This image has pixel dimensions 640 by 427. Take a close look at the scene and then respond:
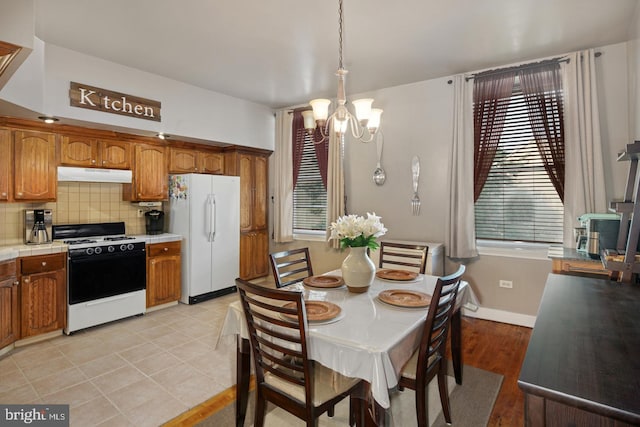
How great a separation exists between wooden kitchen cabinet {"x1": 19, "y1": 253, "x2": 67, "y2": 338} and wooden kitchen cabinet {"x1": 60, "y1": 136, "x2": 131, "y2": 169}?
3.29ft

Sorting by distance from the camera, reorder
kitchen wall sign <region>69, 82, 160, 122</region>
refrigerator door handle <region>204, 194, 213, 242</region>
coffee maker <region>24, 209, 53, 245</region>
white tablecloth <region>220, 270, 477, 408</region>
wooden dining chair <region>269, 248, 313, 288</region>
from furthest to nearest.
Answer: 1. refrigerator door handle <region>204, 194, 213, 242</region>
2. coffee maker <region>24, 209, 53, 245</region>
3. kitchen wall sign <region>69, 82, 160, 122</region>
4. wooden dining chair <region>269, 248, 313, 288</region>
5. white tablecloth <region>220, 270, 477, 408</region>

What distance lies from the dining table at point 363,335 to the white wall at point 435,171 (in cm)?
166

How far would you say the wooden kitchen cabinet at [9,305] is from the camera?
2846mm

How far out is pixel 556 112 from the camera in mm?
3297

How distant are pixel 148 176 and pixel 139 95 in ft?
3.09

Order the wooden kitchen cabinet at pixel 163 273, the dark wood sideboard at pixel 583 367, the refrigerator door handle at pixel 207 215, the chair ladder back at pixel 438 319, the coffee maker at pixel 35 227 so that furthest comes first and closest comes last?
the refrigerator door handle at pixel 207 215 → the wooden kitchen cabinet at pixel 163 273 → the coffee maker at pixel 35 227 → the chair ladder back at pixel 438 319 → the dark wood sideboard at pixel 583 367

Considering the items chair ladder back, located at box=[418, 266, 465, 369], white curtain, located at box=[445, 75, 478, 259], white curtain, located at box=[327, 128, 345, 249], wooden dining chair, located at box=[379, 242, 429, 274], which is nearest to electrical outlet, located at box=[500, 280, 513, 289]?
white curtain, located at box=[445, 75, 478, 259]

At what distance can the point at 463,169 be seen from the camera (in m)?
3.72

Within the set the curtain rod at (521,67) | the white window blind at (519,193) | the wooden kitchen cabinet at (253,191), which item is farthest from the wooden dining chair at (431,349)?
the wooden kitchen cabinet at (253,191)

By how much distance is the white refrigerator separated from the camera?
427 cm

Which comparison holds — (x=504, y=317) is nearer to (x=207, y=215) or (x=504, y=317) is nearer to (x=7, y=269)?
(x=207, y=215)

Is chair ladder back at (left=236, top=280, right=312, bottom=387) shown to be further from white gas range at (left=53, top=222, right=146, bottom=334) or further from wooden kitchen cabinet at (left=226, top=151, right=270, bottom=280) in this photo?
wooden kitchen cabinet at (left=226, top=151, right=270, bottom=280)

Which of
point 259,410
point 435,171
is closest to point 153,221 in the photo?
point 259,410

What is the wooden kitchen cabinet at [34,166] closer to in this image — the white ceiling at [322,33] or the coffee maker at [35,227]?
the coffee maker at [35,227]
